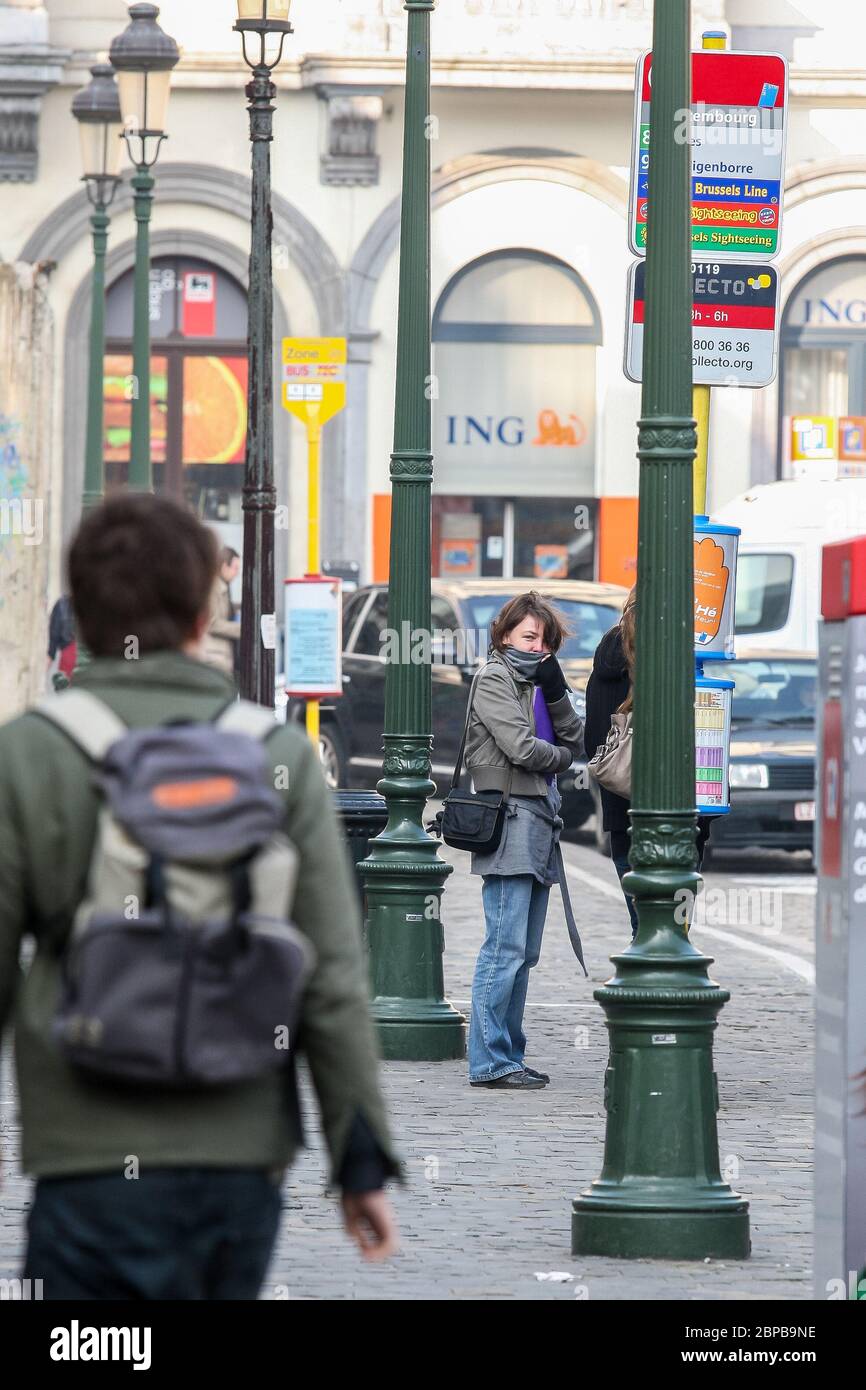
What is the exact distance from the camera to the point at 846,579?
196 inches

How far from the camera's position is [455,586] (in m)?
20.4

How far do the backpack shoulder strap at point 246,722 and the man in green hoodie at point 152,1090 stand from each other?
A: 0.06 ft

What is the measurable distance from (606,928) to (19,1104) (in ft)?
37.8

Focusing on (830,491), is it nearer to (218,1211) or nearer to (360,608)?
(360,608)

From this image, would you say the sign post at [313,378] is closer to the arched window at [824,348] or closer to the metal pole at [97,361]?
the metal pole at [97,361]

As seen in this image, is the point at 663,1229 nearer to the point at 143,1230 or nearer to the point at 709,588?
the point at 709,588

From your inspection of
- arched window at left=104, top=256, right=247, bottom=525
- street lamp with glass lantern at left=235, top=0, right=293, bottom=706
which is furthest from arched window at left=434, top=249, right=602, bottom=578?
street lamp with glass lantern at left=235, top=0, right=293, bottom=706

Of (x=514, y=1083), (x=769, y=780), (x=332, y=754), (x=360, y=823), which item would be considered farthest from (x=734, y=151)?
(x=332, y=754)

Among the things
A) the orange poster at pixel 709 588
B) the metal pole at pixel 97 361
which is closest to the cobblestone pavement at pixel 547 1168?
the orange poster at pixel 709 588

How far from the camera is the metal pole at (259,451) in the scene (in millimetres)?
14672

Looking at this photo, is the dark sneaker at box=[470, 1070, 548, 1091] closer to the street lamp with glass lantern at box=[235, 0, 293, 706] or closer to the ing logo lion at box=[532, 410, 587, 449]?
the street lamp with glass lantern at box=[235, 0, 293, 706]

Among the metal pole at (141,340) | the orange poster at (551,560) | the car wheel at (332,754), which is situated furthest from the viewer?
the orange poster at (551,560)
